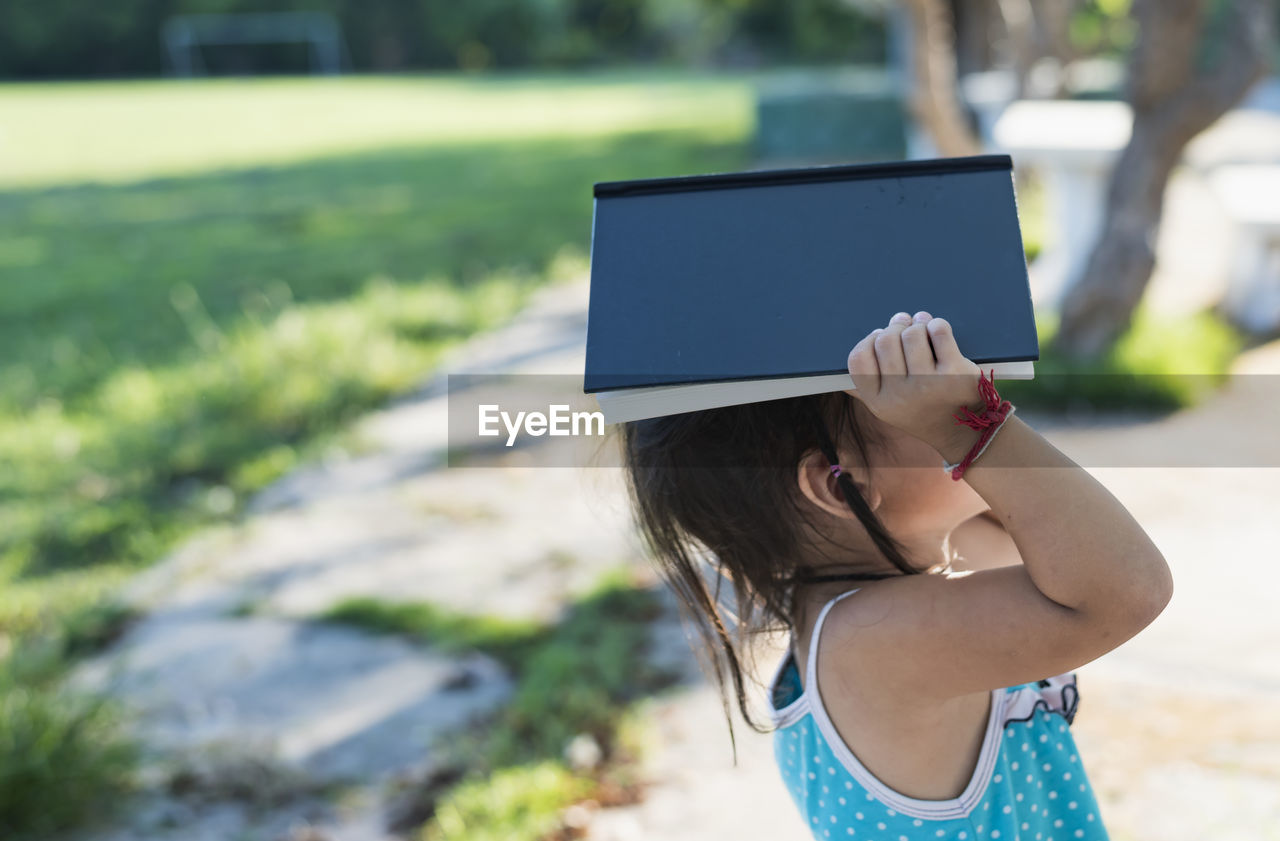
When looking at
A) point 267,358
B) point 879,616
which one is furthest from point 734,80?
point 879,616

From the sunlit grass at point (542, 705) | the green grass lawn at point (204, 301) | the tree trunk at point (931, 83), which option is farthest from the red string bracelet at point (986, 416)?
the tree trunk at point (931, 83)

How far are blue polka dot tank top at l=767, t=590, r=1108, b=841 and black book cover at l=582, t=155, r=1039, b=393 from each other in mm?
355

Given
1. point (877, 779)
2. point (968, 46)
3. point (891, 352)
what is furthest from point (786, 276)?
point (968, 46)

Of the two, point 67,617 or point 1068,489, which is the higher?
point 1068,489

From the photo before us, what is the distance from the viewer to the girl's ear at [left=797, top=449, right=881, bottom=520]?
111cm

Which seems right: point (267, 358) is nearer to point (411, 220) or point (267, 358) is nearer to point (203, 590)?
point (203, 590)

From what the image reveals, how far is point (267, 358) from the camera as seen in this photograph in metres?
5.20

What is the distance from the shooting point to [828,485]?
1.12 metres

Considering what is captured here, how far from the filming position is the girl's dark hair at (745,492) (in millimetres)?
1100

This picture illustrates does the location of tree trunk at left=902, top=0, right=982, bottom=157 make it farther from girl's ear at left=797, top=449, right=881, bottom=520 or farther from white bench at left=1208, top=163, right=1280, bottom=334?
girl's ear at left=797, top=449, right=881, bottom=520

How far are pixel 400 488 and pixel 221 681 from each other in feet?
4.35

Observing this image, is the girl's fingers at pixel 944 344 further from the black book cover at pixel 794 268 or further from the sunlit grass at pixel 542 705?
the sunlit grass at pixel 542 705

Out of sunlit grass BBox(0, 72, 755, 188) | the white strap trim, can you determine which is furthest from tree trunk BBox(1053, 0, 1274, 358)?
sunlit grass BBox(0, 72, 755, 188)

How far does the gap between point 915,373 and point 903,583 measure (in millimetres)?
308
